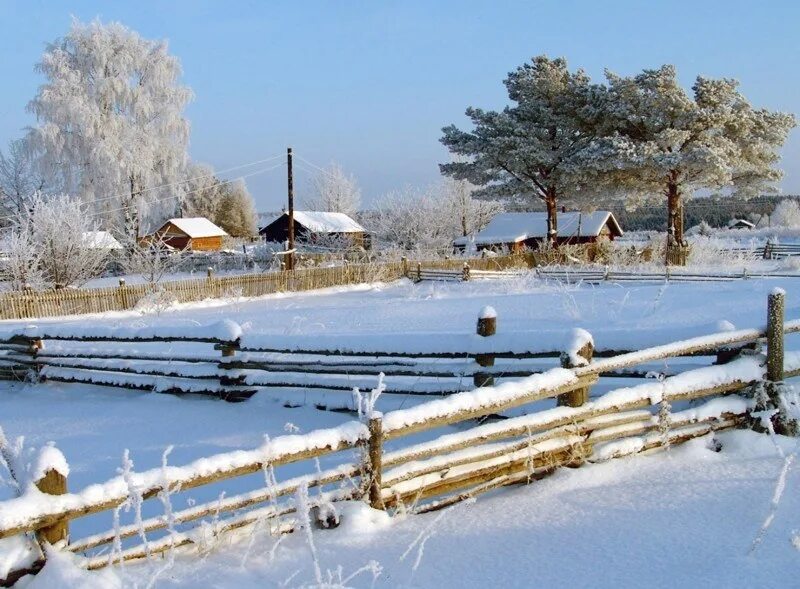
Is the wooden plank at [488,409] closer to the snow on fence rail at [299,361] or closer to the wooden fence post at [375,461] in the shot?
the wooden fence post at [375,461]

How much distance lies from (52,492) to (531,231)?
1642 inches

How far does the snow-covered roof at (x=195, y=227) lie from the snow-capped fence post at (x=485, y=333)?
151 feet

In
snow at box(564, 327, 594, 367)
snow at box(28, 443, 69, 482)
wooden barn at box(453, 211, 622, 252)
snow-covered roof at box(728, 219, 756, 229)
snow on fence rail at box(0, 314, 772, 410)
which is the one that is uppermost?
snow-covered roof at box(728, 219, 756, 229)

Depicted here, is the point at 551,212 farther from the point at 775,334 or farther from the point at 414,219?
the point at 775,334

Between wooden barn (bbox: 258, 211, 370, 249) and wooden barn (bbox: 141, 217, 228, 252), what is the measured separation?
182 inches

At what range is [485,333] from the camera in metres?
6.20

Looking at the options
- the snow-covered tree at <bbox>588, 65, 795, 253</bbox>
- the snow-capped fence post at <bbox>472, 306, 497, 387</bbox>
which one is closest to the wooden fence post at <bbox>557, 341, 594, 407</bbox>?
the snow-capped fence post at <bbox>472, 306, 497, 387</bbox>

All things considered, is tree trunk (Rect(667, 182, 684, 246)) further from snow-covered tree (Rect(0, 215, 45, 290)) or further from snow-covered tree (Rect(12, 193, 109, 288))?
snow-covered tree (Rect(0, 215, 45, 290))

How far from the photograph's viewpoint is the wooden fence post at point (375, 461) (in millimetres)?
3658

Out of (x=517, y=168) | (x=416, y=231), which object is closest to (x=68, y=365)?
(x=517, y=168)

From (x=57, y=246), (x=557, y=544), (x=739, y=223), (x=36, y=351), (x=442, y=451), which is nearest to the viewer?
(x=557, y=544)

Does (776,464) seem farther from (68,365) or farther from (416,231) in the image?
(416,231)

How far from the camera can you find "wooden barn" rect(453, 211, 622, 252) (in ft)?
139

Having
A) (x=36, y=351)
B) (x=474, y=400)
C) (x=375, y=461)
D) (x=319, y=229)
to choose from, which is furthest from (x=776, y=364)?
(x=319, y=229)
